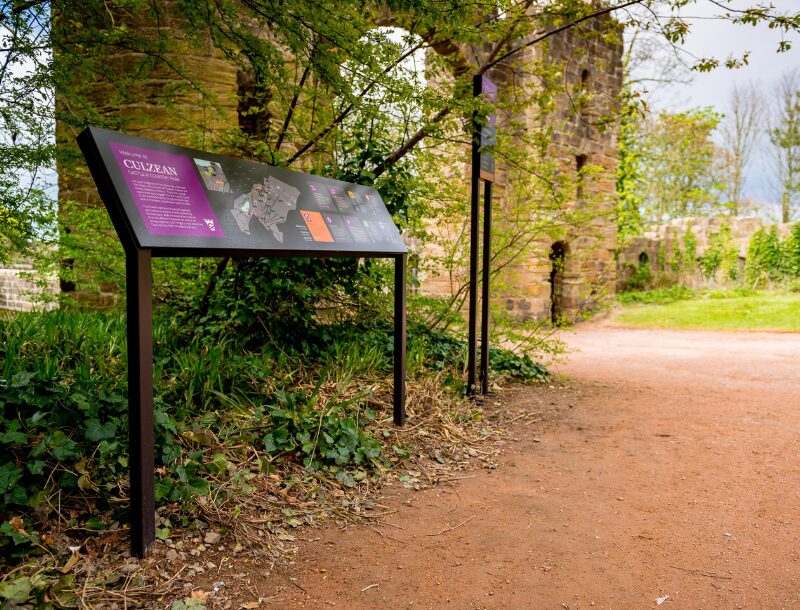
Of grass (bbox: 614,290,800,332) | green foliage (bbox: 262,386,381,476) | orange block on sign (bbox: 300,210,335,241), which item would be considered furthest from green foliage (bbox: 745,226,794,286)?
orange block on sign (bbox: 300,210,335,241)

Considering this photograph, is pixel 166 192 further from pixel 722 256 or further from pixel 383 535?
pixel 722 256

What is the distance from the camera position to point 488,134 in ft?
17.2

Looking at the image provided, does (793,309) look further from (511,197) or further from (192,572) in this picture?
(192,572)

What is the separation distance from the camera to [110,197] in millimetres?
2455

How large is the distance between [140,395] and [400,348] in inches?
82.2

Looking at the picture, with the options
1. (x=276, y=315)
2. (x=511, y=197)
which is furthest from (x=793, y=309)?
(x=276, y=315)

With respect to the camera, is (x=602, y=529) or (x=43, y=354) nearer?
(x=602, y=529)

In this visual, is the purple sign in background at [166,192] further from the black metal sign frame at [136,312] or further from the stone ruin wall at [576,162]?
the stone ruin wall at [576,162]

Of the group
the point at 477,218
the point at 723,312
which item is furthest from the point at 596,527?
the point at 723,312

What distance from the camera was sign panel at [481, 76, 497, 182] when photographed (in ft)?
17.2

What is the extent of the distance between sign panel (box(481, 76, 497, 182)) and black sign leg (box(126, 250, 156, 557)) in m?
3.39

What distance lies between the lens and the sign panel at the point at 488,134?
5.25m

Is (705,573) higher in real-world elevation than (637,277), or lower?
lower

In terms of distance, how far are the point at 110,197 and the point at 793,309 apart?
13.6m
